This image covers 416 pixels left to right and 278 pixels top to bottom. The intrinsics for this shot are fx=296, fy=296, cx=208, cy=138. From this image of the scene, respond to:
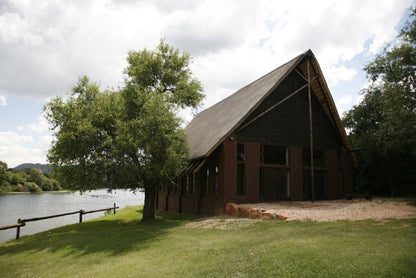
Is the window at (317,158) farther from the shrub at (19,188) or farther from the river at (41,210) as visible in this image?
the shrub at (19,188)

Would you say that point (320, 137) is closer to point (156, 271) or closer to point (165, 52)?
point (165, 52)

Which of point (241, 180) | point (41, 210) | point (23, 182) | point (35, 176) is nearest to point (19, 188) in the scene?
point (23, 182)

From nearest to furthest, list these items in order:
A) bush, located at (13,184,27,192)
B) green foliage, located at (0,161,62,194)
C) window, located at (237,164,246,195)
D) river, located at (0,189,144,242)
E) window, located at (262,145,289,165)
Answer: window, located at (237,164,246,195) → window, located at (262,145,289,165) → river, located at (0,189,144,242) → green foliage, located at (0,161,62,194) → bush, located at (13,184,27,192)

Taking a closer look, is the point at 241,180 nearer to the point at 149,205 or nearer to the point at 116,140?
the point at 149,205

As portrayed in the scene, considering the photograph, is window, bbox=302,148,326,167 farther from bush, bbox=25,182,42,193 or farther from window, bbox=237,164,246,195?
bush, bbox=25,182,42,193

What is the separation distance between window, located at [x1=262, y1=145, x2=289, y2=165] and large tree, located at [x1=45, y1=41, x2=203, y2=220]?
552 centimetres

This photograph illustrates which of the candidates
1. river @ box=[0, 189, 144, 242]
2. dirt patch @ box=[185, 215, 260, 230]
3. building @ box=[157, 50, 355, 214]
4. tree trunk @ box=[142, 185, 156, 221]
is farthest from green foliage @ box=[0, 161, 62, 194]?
dirt patch @ box=[185, 215, 260, 230]

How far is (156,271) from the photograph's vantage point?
755cm

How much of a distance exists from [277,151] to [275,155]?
11.8 inches

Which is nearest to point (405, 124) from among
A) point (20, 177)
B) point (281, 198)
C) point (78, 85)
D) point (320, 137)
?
point (320, 137)

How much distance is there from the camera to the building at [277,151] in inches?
683

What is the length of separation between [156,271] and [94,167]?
10027mm

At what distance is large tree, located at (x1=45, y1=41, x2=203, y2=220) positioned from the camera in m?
15.1

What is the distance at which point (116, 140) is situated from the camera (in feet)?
49.6
